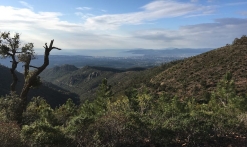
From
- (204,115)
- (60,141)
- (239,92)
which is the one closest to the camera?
(60,141)

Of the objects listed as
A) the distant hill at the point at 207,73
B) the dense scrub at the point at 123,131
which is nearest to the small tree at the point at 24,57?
the dense scrub at the point at 123,131

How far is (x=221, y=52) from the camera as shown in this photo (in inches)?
2635

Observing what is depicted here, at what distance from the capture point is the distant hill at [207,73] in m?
47.0

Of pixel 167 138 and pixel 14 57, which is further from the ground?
pixel 14 57

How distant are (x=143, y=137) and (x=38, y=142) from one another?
418cm

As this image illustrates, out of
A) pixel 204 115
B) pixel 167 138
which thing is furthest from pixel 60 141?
pixel 204 115

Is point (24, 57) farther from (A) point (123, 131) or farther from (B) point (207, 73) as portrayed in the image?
(B) point (207, 73)

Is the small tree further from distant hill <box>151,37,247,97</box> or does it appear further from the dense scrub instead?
distant hill <box>151,37,247,97</box>

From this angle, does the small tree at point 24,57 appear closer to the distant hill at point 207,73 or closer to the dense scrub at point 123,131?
the dense scrub at point 123,131

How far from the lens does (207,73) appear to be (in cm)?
5459

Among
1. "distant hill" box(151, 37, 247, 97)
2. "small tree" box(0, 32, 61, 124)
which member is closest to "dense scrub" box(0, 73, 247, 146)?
"small tree" box(0, 32, 61, 124)

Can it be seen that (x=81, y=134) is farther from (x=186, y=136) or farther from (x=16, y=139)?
(x=186, y=136)

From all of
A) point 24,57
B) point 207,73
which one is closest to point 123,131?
point 24,57

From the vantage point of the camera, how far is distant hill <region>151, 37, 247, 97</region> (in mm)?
47031
